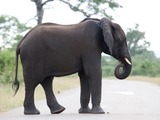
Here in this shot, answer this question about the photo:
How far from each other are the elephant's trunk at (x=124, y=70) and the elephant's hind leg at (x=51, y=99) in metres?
1.49

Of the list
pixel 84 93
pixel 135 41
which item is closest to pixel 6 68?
pixel 84 93

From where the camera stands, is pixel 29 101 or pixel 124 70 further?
pixel 124 70

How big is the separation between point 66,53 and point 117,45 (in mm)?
1231

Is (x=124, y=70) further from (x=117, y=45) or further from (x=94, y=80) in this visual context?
(x=94, y=80)

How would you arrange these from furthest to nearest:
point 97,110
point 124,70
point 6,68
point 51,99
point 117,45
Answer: point 6,68
point 124,70
point 117,45
point 51,99
point 97,110

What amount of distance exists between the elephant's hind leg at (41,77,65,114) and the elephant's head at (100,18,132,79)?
56.4 inches

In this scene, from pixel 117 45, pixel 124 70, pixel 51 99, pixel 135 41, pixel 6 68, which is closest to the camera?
pixel 51 99

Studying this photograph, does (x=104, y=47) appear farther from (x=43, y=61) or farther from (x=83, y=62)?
(x=43, y=61)

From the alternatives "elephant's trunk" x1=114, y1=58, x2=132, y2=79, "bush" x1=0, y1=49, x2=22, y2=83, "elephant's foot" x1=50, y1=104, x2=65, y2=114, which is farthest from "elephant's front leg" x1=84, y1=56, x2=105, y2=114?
"bush" x1=0, y1=49, x2=22, y2=83

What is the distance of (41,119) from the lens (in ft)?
34.6

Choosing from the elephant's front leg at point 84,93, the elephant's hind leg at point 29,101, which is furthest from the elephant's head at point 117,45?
the elephant's hind leg at point 29,101

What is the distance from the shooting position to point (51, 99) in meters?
12.4

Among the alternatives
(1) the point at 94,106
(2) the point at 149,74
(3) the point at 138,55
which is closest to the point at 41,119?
(1) the point at 94,106

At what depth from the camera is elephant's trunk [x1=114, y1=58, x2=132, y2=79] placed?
41.6 ft
